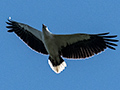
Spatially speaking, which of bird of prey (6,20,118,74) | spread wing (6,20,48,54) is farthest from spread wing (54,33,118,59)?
spread wing (6,20,48,54)

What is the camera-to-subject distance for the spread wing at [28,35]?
12234 millimetres

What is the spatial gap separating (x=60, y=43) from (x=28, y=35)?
4.01 feet

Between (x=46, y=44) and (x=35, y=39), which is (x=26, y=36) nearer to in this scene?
(x=35, y=39)

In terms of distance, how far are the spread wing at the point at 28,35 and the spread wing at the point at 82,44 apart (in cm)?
73

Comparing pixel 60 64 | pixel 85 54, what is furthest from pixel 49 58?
pixel 85 54

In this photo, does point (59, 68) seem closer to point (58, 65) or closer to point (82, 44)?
point (58, 65)

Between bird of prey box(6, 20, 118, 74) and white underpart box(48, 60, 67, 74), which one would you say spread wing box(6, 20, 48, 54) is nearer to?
bird of prey box(6, 20, 118, 74)

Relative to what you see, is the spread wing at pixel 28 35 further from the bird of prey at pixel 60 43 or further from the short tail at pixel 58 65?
the short tail at pixel 58 65

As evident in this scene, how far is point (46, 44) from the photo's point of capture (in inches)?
456

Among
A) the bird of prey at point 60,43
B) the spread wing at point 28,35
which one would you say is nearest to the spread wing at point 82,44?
the bird of prey at point 60,43

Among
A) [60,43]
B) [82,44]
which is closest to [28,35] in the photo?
[60,43]

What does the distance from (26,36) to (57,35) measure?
1.39 m

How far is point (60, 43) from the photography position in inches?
466

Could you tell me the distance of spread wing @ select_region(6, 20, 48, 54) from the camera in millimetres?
12234
